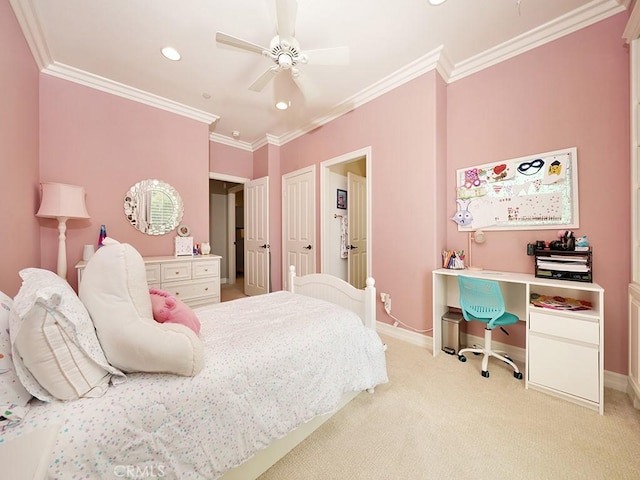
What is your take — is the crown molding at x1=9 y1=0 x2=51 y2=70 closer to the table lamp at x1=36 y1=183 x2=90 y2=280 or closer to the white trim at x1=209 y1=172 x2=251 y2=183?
the table lamp at x1=36 y1=183 x2=90 y2=280

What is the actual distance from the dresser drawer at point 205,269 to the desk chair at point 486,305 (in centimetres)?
273

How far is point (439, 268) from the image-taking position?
100.0 inches

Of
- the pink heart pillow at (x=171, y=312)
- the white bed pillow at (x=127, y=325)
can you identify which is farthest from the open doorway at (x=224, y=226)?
the white bed pillow at (x=127, y=325)

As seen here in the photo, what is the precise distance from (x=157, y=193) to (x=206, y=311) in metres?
2.16

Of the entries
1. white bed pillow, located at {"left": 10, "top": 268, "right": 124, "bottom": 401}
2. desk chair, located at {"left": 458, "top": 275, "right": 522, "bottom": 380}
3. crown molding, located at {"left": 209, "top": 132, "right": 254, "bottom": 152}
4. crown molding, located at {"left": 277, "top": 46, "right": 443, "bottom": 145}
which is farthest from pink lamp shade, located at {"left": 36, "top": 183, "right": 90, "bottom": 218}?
desk chair, located at {"left": 458, "top": 275, "right": 522, "bottom": 380}

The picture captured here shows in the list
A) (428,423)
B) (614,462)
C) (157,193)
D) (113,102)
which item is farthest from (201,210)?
(614,462)

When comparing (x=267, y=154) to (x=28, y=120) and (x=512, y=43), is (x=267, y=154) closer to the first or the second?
(x=28, y=120)

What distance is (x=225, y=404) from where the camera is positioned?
1.01 m

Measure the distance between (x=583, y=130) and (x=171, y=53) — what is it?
143 inches

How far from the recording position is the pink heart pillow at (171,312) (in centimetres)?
118

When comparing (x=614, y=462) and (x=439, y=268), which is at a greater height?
(x=439, y=268)

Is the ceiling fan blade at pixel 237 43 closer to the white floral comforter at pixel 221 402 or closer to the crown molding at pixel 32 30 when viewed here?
the crown molding at pixel 32 30

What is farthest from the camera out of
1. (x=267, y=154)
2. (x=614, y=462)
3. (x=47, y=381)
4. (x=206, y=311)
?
(x=267, y=154)

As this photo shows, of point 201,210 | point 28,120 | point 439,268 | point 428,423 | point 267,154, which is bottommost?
point 428,423
